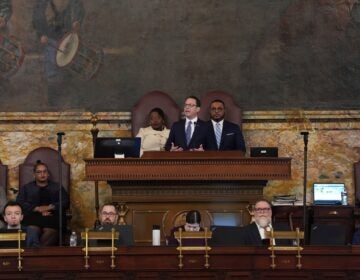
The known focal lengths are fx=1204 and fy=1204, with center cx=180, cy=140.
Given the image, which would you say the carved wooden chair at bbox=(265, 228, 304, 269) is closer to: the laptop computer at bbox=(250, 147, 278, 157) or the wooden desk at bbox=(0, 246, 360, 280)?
the wooden desk at bbox=(0, 246, 360, 280)

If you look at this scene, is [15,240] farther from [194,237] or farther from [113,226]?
[194,237]

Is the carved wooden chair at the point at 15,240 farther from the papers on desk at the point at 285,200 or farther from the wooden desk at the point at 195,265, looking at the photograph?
the papers on desk at the point at 285,200

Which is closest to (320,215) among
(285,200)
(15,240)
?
(285,200)

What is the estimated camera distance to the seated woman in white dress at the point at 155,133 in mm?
16625

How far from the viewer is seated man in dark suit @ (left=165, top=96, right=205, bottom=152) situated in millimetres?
15930

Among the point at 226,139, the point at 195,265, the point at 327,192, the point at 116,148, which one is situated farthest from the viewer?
the point at 327,192

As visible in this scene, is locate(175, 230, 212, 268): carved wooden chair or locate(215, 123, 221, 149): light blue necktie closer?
locate(175, 230, 212, 268): carved wooden chair

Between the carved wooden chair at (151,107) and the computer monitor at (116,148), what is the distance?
240 cm

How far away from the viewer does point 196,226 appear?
533 inches

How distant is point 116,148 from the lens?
49.3ft

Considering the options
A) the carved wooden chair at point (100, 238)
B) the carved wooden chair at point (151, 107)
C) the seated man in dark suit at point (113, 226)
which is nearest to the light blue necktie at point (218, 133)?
the carved wooden chair at point (151, 107)

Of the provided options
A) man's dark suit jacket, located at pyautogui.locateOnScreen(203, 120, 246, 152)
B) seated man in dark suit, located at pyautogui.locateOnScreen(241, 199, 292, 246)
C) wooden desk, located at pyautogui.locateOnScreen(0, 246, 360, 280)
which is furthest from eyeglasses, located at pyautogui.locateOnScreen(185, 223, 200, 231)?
man's dark suit jacket, located at pyautogui.locateOnScreen(203, 120, 246, 152)

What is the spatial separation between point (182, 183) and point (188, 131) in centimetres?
118

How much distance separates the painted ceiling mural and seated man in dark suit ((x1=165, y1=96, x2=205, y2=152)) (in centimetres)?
179
